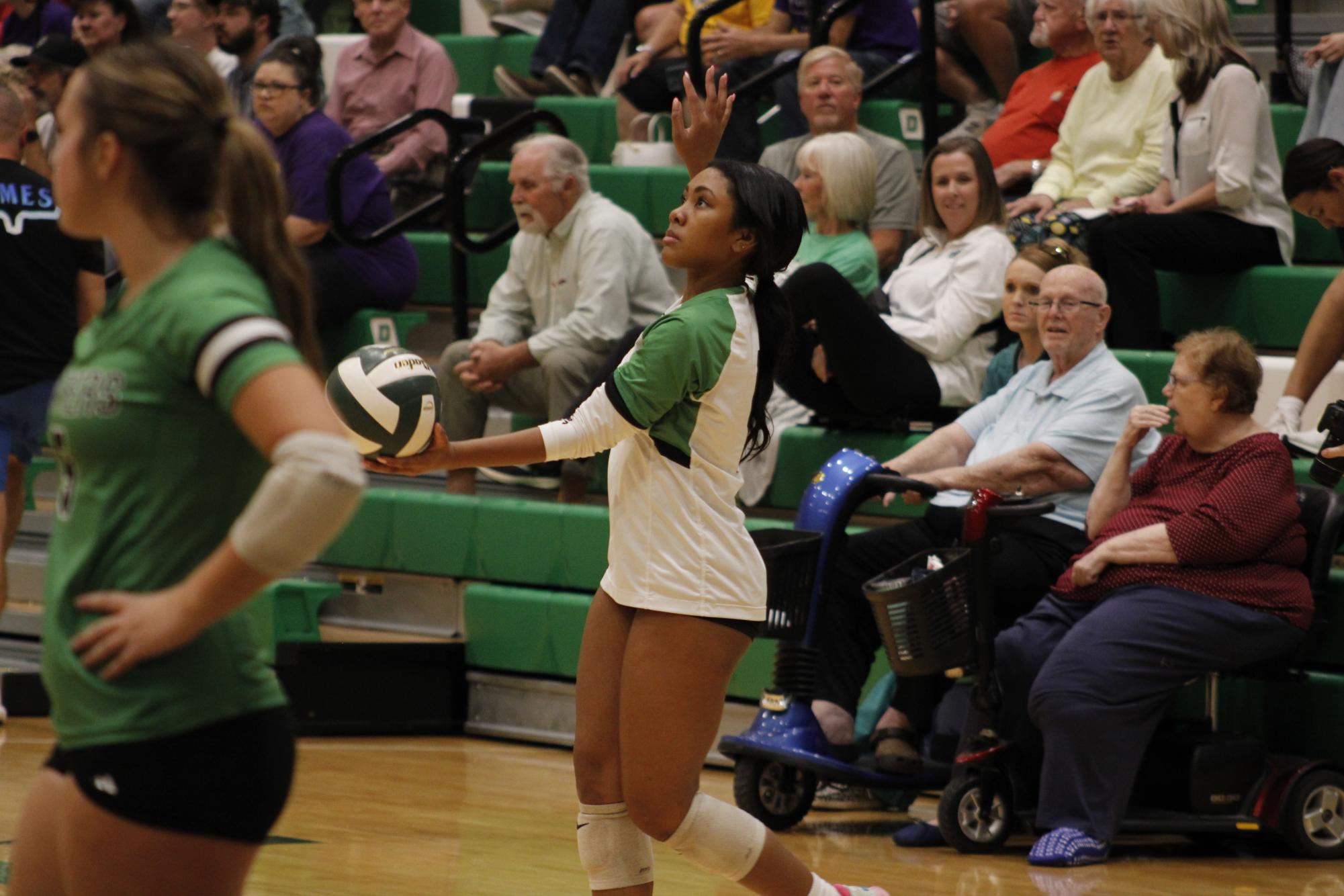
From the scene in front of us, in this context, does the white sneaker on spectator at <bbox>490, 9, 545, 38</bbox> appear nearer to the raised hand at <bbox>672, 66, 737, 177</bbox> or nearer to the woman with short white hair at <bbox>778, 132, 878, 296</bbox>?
the woman with short white hair at <bbox>778, 132, 878, 296</bbox>

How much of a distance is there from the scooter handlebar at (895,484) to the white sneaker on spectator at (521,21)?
4.53m

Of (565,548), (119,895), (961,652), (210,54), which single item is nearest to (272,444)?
(119,895)

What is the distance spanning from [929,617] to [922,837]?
53 centimetres

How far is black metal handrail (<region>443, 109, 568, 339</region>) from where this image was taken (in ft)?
21.0

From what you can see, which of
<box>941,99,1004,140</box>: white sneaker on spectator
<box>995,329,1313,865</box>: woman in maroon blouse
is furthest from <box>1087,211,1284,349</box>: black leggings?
<box>941,99,1004,140</box>: white sneaker on spectator

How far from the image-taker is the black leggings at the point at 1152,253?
5.34 m

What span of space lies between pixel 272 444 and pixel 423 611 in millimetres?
4497

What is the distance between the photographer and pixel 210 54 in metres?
8.27

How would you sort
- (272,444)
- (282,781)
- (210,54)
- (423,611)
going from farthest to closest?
(210,54) → (423,611) → (282,781) → (272,444)

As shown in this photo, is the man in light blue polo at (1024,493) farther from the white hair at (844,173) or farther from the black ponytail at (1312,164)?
the white hair at (844,173)

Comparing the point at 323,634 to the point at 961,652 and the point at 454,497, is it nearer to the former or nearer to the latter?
the point at 454,497

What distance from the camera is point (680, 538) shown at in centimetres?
282

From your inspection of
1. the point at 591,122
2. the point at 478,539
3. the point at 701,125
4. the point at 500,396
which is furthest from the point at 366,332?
the point at 701,125

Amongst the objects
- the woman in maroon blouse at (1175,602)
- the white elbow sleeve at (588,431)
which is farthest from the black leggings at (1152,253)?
the white elbow sleeve at (588,431)
